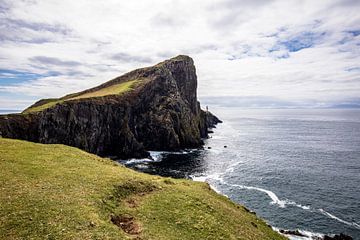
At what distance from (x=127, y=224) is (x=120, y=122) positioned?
105914mm

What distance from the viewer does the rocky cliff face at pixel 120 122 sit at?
100625 millimetres

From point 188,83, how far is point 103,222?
580 feet

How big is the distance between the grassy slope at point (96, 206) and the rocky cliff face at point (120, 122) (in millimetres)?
63383

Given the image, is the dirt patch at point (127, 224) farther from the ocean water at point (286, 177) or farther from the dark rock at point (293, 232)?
the ocean water at point (286, 177)

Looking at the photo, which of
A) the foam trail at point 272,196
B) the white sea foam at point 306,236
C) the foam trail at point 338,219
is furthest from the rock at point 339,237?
the foam trail at point 272,196

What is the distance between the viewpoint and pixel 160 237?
83.7 ft

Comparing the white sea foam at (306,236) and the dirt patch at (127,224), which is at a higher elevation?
the dirt patch at (127,224)

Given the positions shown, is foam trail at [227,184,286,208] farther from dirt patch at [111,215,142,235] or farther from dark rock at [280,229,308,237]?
dirt patch at [111,215,142,235]

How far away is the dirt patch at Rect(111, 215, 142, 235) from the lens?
26.1 meters

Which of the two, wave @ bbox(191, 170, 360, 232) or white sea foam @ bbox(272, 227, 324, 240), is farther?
wave @ bbox(191, 170, 360, 232)

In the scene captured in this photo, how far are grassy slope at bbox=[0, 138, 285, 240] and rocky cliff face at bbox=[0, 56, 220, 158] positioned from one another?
208 feet

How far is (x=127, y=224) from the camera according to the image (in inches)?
1070

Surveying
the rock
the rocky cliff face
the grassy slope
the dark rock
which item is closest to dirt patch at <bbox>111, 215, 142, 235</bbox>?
the grassy slope

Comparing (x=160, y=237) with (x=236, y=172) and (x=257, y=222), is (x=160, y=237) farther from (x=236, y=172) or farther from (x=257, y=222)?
(x=236, y=172)
